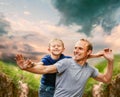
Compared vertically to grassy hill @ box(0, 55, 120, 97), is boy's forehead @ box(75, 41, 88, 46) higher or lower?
higher

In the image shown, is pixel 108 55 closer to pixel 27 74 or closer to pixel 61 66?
pixel 61 66

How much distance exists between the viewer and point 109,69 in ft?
11.9

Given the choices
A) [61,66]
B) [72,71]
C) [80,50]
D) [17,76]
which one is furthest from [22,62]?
[17,76]

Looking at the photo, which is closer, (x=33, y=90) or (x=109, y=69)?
(x=109, y=69)

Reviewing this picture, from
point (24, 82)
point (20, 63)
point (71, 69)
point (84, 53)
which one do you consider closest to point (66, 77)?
point (71, 69)

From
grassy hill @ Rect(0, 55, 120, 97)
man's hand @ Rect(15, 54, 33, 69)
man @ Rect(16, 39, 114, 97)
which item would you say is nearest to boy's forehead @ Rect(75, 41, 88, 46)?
man @ Rect(16, 39, 114, 97)

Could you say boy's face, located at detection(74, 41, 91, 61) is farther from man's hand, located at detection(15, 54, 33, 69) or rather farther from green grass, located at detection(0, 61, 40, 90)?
green grass, located at detection(0, 61, 40, 90)

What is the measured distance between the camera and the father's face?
3.37 m

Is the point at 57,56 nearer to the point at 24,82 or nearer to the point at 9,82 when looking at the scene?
the point at 9,82

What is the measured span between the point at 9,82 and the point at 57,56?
4447 mm

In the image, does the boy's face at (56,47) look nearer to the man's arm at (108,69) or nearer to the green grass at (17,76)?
the man's arm at (108,69)

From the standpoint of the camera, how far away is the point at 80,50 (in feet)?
11.1

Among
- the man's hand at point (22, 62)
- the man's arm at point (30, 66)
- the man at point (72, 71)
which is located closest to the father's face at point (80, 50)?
the man at point (72, 71)

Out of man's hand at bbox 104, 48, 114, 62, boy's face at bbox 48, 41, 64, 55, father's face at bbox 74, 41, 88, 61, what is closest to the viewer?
father's face at bbox 74, 41, 88, 61
